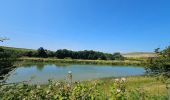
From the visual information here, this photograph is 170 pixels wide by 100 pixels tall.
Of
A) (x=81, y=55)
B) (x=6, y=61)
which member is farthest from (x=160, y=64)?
(x=81, y=55)

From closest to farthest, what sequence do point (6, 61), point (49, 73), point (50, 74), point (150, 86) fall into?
point (6, 61), point (150, 86), point (50, 74), point (49, 73)

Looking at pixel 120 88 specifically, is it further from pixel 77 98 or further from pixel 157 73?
pixel 157 73

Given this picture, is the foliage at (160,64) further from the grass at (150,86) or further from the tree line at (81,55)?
the tree line at (81,55)

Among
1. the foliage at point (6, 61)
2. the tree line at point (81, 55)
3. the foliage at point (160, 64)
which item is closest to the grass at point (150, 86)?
the foliage at point (160, 64)

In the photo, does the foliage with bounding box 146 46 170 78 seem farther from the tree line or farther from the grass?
the tree line

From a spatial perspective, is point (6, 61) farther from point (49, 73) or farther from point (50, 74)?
point (49, 73)

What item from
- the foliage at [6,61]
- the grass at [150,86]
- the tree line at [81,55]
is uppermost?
the tree line at [81,55]

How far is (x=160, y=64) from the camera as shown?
23312 millimetres

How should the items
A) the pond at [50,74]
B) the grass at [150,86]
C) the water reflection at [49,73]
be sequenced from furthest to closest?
1. the grass at [150,86]
2. the pond at [50,74]
3. the water reflection at [49,73]


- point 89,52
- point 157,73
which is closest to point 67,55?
point 89,52

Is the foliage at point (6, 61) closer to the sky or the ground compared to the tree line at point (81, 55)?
closer to the ground

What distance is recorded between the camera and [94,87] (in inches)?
279

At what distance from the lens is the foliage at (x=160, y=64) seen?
74.2ft

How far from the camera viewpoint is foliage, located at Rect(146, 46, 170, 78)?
74.2ft
